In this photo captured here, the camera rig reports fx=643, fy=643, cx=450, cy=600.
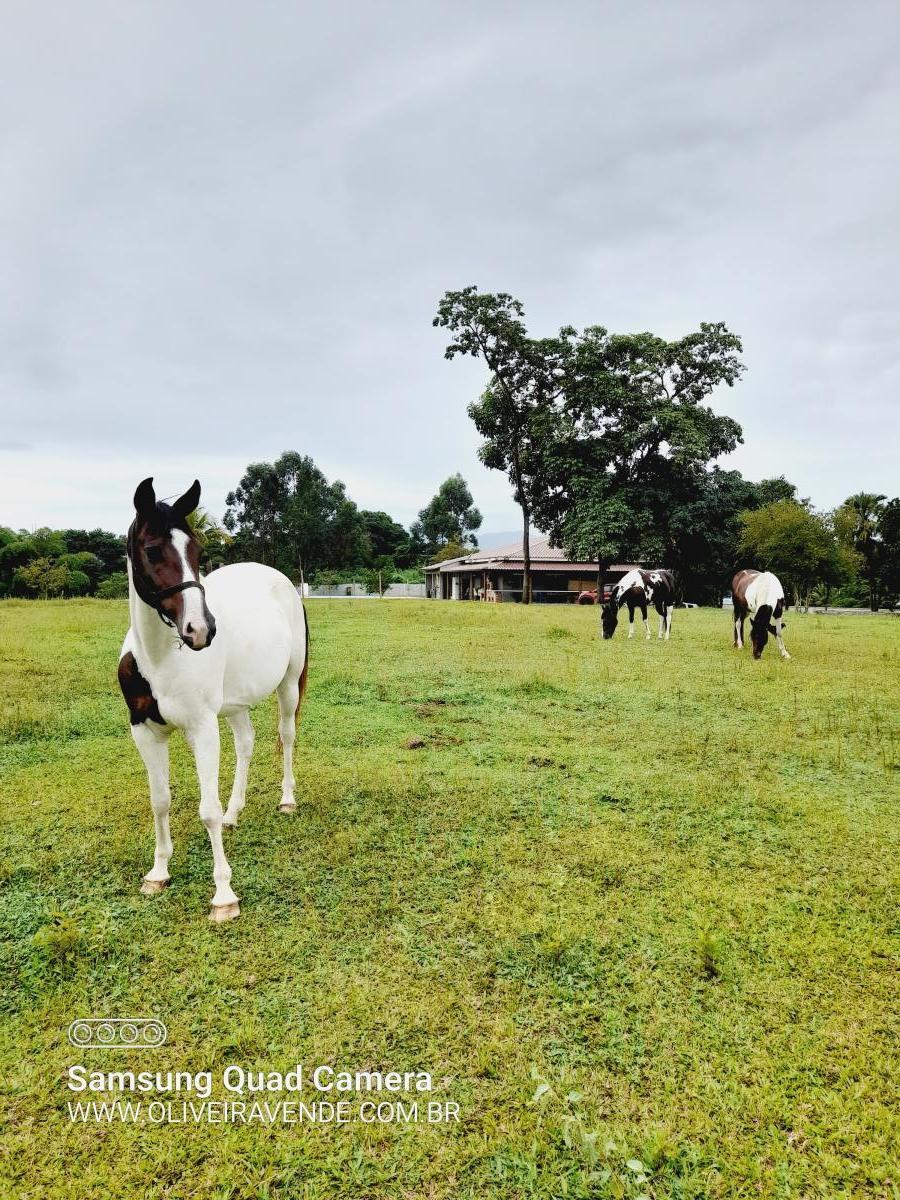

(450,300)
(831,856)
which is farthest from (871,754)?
(450,300)

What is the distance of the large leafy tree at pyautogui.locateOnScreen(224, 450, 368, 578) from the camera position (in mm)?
52688

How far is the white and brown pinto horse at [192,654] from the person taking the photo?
109 inches

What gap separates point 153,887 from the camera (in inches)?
133

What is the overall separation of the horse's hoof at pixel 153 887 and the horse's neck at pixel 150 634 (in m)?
1.21

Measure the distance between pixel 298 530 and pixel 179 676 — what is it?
167 ft

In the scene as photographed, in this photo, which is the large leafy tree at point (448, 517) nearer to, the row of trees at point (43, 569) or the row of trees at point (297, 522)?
the row of trees at point (297, 522)

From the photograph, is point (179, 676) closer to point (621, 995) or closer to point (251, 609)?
point (251, 609)

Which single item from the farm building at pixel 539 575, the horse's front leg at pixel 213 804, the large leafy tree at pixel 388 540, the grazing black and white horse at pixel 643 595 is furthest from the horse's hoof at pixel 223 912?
the large leafy tree at pixel 388 540

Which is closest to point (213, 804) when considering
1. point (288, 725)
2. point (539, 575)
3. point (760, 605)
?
point (288, 725)

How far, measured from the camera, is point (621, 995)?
8.54 ft

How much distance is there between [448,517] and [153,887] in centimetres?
6690

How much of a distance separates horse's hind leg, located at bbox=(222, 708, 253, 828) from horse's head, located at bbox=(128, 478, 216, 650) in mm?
1512

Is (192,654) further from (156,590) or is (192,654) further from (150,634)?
(156,590)

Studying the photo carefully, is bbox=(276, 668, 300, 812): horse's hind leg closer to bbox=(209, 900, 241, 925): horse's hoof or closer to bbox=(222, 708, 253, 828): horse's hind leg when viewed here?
bbox=(222, 708, 253, 828): horse's hind leg
